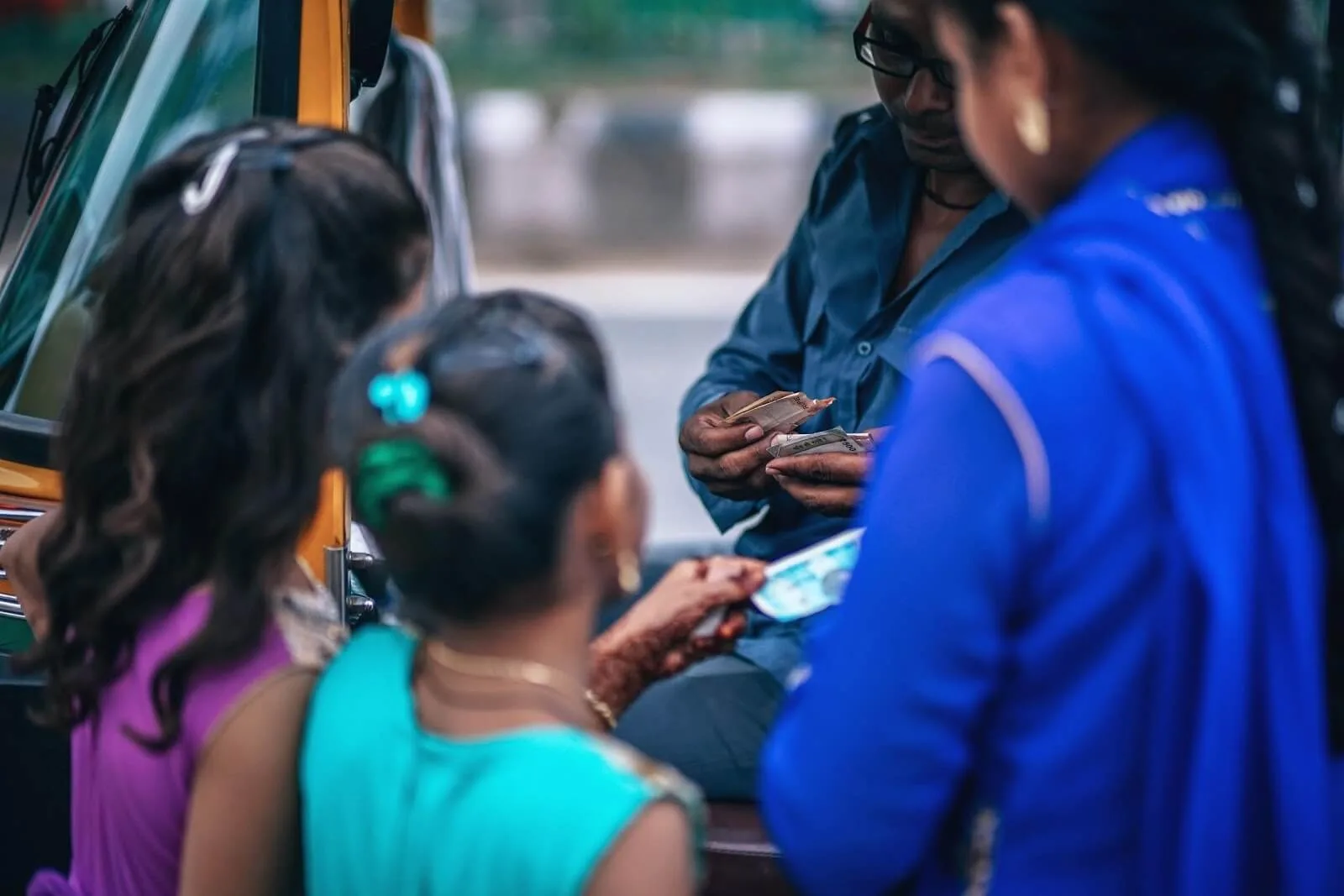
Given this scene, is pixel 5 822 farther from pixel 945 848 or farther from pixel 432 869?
pixel 945 848

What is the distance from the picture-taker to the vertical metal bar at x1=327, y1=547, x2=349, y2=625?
6.93 feet

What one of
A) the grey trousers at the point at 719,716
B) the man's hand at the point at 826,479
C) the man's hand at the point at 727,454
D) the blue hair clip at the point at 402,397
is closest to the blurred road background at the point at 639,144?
the man's hand at the point at 727,454

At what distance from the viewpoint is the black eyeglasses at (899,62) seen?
7.52 ft

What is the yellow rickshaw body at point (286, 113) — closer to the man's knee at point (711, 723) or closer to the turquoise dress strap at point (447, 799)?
the man's knee at point (711, 723)

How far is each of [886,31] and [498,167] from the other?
13.3 m

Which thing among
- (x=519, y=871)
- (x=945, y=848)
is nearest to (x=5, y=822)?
(x=519, y=871)

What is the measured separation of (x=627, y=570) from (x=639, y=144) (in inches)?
588

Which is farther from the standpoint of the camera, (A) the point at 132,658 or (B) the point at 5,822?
(B) the point at 5,822

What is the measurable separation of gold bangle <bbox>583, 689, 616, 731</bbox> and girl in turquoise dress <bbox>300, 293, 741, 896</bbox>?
1.14 ft

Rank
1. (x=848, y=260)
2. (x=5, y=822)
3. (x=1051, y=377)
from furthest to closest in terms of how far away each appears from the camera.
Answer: (x=848, y=260)
(x=5, y=822)
(x=1051, y=377)

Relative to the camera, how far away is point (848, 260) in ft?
8.20

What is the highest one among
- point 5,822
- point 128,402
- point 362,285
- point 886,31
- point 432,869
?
point 886,31

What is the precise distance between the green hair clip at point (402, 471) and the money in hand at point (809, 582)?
575mm

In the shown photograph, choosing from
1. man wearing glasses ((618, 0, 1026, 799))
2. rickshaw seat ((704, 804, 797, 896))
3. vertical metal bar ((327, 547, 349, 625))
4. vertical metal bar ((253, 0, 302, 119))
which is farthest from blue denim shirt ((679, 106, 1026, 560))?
vertical metal bar ((253, 0, 302, 119))
